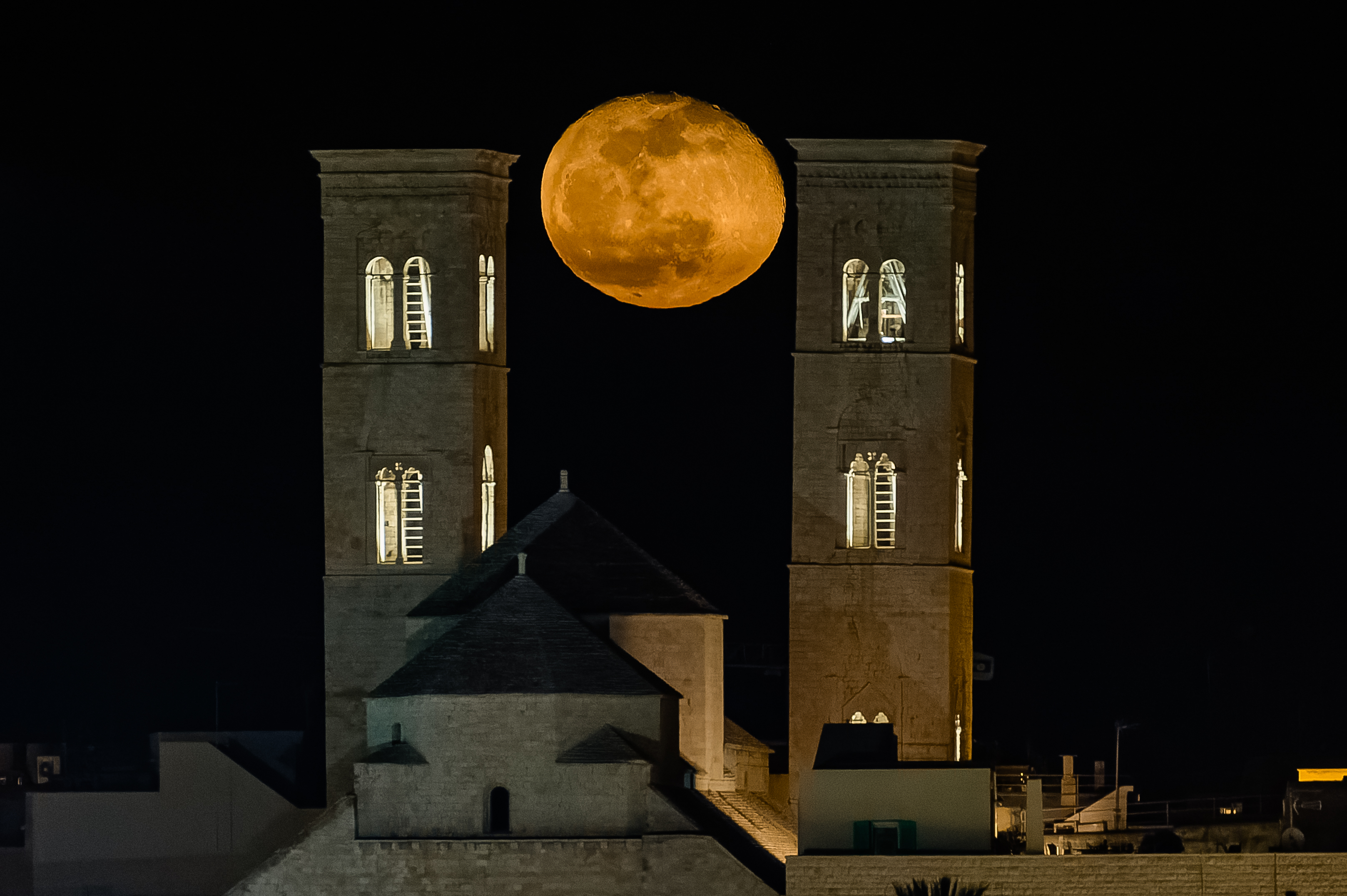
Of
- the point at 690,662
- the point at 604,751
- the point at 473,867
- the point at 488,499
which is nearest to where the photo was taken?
the point at 473,867

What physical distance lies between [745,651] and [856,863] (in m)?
31.6

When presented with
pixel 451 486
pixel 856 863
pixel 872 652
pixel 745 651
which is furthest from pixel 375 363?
pixel 745 651

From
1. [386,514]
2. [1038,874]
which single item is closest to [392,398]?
[386,514]

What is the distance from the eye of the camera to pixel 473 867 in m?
58.2

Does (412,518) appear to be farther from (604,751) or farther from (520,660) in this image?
(604,751)

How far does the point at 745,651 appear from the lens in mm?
88438

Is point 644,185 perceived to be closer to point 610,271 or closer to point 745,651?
point 610,271

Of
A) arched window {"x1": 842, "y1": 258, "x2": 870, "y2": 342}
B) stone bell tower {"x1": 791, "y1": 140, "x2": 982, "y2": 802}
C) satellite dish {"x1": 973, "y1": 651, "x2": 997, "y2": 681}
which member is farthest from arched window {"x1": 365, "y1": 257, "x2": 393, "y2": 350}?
satellite dish {"x1": 973, "y1": 651, "x2": 997, "y2": 681}

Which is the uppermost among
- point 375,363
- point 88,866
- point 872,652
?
point 375,363

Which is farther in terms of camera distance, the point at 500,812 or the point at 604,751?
the point at 500,812

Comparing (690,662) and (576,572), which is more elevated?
(576,572)

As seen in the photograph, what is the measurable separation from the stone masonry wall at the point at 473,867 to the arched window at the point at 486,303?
12.7 meters

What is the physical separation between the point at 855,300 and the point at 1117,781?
15.6 m

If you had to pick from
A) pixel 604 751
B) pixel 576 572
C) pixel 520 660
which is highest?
pixel 576 572
